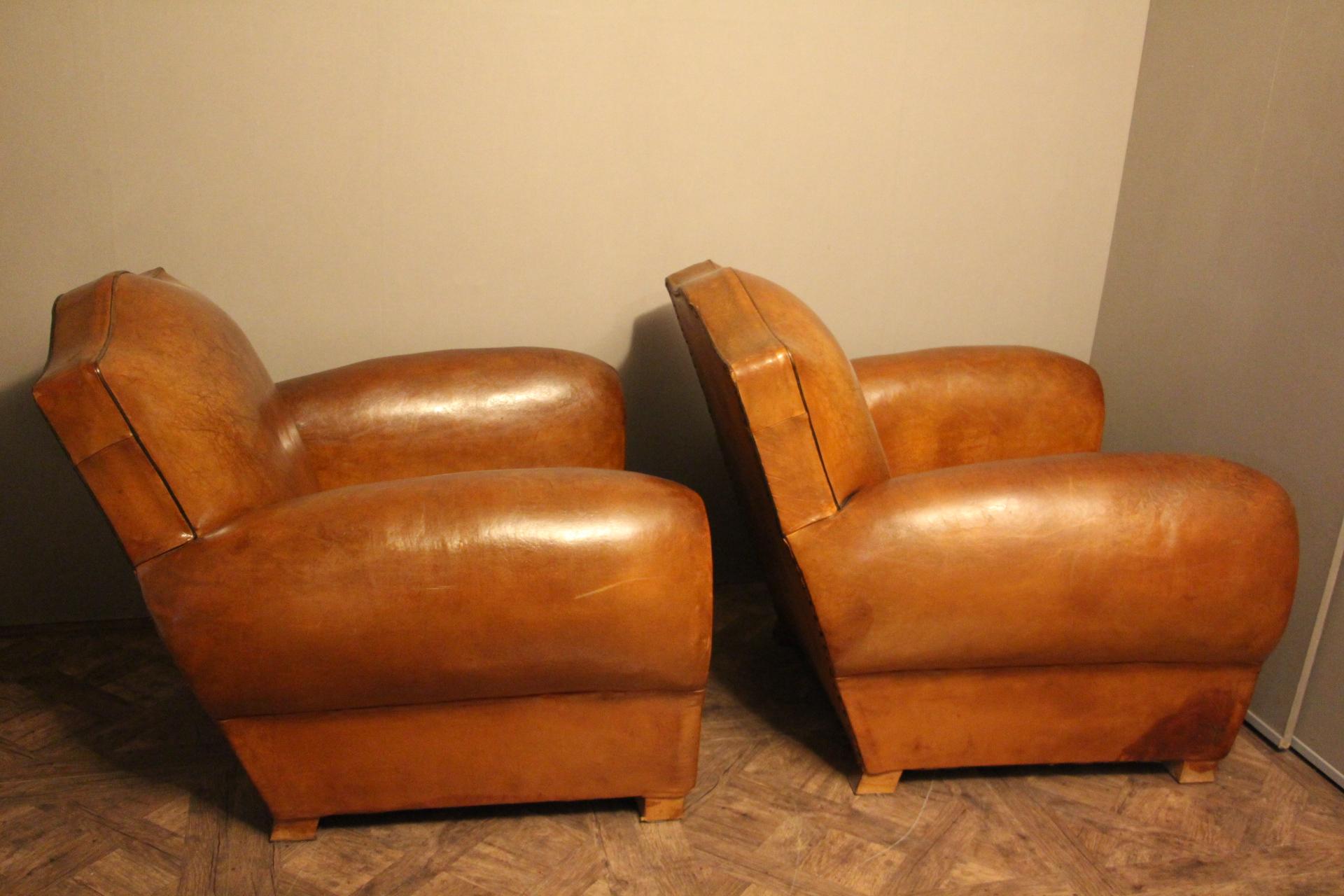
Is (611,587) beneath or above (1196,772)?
above

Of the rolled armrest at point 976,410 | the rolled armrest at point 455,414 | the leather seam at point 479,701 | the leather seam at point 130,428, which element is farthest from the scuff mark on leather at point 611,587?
the rolled armrest at point 976,410

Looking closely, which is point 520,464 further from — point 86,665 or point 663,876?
point 86,665

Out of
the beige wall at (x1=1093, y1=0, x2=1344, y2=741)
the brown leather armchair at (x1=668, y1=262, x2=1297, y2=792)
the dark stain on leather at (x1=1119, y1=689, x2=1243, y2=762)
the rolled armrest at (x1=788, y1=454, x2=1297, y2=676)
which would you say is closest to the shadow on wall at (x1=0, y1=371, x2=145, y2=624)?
the brown leather armchair at (x1=668, y1=262, x2=1297, y2=792)

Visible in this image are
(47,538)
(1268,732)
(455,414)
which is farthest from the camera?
(47,538)

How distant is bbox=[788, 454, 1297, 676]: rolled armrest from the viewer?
1349 mm

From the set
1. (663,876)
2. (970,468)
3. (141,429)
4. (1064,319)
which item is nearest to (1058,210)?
(1064,319)

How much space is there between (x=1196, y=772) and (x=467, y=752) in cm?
118

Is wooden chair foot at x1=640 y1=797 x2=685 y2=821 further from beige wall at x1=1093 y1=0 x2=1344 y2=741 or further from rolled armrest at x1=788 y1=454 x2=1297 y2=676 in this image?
beige wall at x1=1093 y1=0 x2=1344 y2=741

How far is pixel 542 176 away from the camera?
6.73 ft

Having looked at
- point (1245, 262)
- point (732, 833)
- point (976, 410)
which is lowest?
point (732, 833)

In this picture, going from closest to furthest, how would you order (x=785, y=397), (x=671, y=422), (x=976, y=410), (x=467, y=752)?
(x=785, y=397) → (x=467, y=752) → (x=976, y=410) → (x=671, y=422)

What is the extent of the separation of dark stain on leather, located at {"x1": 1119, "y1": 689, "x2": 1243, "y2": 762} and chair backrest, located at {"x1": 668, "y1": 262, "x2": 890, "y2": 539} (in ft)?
1.98

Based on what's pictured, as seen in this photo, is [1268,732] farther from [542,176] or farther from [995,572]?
[542,176]

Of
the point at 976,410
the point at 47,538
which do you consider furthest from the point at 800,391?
the point at 47,538
